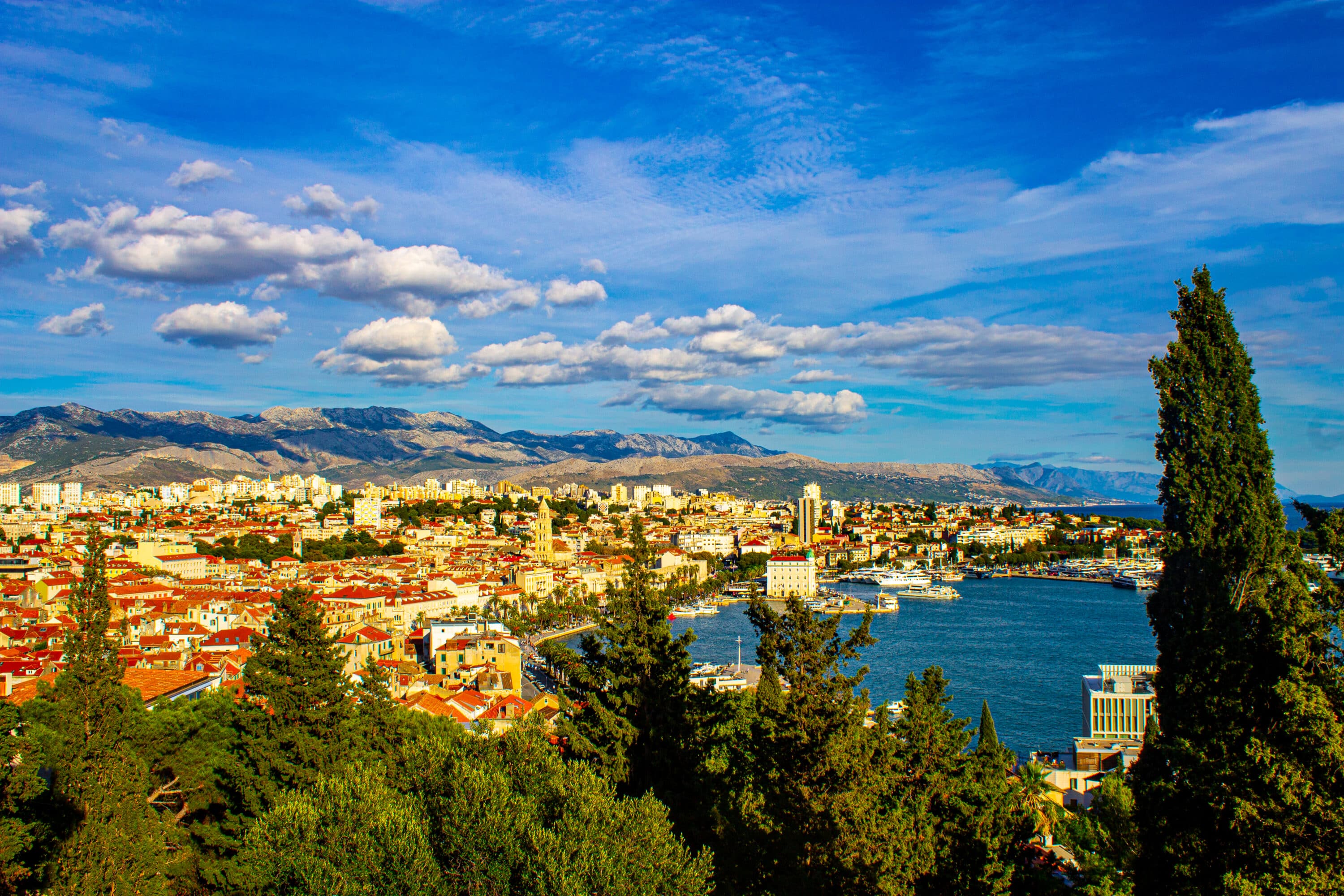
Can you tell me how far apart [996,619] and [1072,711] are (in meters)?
16.0

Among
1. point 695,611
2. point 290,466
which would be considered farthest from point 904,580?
point 290,466

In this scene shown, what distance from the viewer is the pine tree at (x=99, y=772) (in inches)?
200

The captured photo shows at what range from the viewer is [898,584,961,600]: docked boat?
141 feet

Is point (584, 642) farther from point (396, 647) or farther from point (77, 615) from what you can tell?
Result: point (396, 647)

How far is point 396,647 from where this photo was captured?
22938mm

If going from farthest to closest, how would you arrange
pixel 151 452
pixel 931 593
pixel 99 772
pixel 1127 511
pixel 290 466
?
pixel 290 466
pixel 1127 511
pixel 151 452
pixel 931 593
pixel 99 772

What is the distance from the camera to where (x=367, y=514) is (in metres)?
59.4

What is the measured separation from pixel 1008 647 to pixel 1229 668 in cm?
2389

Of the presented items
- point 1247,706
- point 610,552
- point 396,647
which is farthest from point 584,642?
point 610,552

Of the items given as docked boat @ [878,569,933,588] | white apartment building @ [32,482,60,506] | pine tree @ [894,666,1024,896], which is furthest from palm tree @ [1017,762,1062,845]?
white apartment building @ [32,482,60,506]

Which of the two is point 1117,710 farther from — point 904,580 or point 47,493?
point 47,493

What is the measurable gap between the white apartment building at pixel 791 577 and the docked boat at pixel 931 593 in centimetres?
453

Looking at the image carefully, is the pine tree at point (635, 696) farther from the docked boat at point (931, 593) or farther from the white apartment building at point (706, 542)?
the white apartment building at point (706, 542)

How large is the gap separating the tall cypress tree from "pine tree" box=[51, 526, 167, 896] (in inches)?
221
